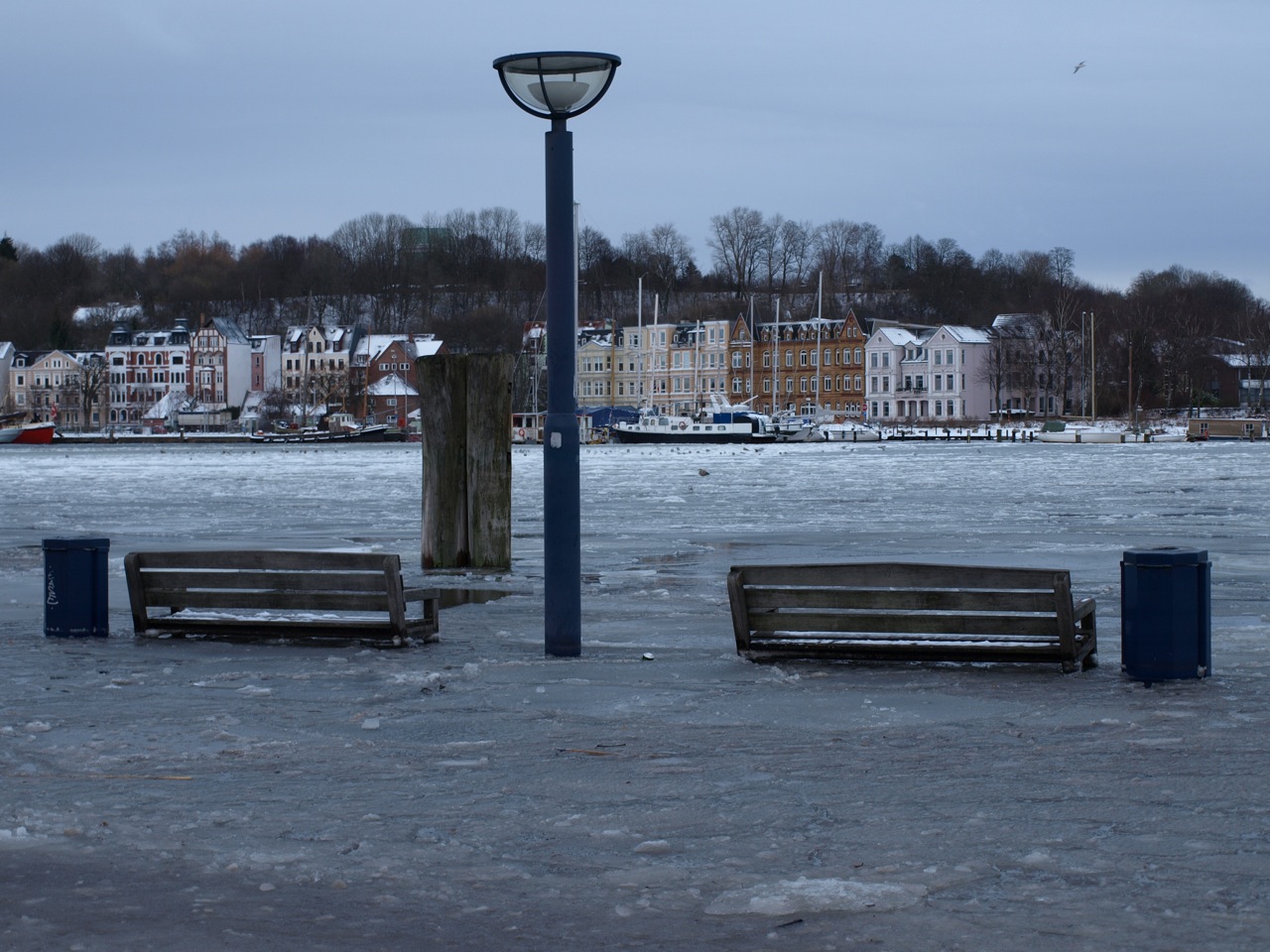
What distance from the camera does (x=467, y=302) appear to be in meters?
171

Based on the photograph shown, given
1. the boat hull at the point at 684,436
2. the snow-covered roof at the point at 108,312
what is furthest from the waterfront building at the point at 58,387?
the boat hull at the point at 684,436

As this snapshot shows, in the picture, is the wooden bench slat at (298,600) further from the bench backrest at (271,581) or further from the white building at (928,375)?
the white building at (928,375)

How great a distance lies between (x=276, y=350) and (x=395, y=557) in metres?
165

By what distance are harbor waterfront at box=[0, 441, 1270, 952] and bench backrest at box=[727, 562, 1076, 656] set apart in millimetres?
271

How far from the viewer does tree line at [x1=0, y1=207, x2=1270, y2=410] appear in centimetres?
13625

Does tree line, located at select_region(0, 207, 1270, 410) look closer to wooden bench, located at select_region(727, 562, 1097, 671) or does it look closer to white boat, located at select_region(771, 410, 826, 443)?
white boat, located at select_region(771, 410, 826, 443)

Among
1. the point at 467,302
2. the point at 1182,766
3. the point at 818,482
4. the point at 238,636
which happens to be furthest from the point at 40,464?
the point at 467,302

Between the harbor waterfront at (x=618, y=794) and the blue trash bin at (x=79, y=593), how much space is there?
268 millimetres

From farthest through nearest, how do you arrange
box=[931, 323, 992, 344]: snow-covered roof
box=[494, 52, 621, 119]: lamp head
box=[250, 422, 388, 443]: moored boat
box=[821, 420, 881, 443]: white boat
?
box=[931, 323, 992, 344]: snow-covered roof → box=[250, 422, 388, 443]: moored boat → box=[821, 420, 881, 443]: white boat → box=[494, 52, 621, 119]: lamp head

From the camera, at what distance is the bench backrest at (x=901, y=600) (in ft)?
29.9

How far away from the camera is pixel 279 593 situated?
10.7 meters

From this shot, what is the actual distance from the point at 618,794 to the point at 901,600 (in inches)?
133

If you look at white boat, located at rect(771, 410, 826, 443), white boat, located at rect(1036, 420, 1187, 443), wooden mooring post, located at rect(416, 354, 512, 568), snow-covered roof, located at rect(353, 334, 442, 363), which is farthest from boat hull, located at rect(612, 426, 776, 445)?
wooden mooring post, located at rect(416, 354, 512, 568)

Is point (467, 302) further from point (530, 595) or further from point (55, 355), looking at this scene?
point (530, 595)
